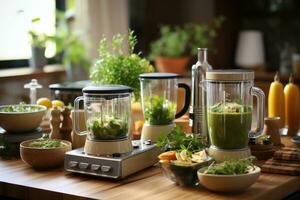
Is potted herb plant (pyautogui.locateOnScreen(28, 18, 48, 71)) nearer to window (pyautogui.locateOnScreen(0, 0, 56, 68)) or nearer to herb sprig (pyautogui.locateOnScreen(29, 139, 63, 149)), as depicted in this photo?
window (pyautogui.locateOnScreen(0, 0, 56, 68))

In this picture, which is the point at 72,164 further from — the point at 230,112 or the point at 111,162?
the point at 230,112

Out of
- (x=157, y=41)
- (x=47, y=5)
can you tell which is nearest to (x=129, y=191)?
(x=47, y=5)

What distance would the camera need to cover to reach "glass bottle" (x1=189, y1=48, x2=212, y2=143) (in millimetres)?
2238

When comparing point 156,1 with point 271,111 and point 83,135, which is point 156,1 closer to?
point 271,111

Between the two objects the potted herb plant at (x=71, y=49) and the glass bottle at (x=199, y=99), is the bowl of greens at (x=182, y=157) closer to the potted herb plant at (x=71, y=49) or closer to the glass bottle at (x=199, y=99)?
the glass bottle at (x=199, y=99)

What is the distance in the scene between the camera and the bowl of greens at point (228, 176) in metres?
1.74

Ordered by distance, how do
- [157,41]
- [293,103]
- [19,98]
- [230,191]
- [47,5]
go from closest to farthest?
[230,191]
[293,103]
[19,98]
[47,5]
[157,41]

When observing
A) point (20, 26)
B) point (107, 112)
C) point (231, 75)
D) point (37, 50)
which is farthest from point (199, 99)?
point (20, 26)

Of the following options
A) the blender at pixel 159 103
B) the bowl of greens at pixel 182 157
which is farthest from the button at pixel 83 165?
the blender at pixel 159 103

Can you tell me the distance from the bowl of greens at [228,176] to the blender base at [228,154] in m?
0.17

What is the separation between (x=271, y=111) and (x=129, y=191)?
3.44 feet

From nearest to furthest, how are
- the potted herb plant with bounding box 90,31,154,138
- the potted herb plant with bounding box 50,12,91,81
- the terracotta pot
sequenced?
the potted herb plant with bounding box 90,31,154,138 → the potted herb plant with bounding box 50,12,91,81 → the terracotta pot

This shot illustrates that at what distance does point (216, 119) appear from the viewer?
2.03 m

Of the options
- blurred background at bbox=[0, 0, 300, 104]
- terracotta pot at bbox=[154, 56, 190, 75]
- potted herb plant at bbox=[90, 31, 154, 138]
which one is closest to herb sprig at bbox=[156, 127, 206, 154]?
potted herb plant at bbox=[90, 31, 154, 138]
